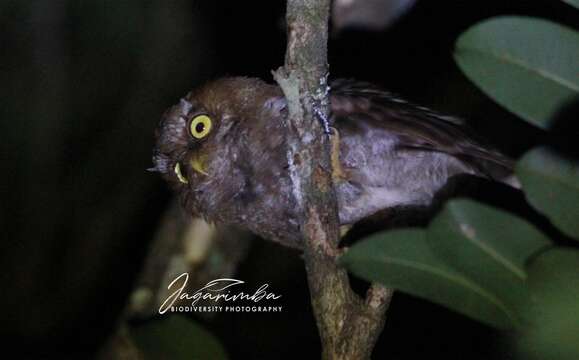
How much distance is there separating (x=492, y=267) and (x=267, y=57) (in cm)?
431

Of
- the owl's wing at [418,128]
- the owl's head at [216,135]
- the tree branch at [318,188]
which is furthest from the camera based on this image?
the owl's head at [216,135]

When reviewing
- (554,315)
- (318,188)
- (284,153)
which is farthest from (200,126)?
(554,315)

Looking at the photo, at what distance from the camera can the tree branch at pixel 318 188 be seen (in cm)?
198

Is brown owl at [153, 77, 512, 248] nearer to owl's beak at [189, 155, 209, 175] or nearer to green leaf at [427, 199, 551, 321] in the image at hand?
owl's beak at [189, 155, 209, 175]

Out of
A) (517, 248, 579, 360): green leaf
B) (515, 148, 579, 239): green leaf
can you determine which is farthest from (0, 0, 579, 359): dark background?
(517, 248, 579, 360): green leaf

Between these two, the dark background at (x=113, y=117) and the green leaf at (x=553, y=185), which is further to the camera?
the dark background at (x=113, y=117)

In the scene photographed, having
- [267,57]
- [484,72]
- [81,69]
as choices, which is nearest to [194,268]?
[267,57]

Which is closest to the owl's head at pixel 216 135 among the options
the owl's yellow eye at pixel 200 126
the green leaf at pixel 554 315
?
the owl's yellow eye at pixel 200 126

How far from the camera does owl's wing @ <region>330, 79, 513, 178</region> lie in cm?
293

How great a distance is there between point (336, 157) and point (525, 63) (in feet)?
4.83

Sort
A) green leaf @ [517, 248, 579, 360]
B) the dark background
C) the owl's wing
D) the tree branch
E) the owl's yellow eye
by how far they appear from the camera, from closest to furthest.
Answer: green leaf @ [517, 248, 579, 360], the tree branch, the owl's wing, the owl's yellow eye, the dark background

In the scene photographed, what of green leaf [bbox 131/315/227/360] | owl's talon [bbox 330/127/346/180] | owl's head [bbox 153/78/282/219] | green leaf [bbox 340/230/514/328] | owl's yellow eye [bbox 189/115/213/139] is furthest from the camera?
owl's yellow eye [bbox 189/115/213/139]

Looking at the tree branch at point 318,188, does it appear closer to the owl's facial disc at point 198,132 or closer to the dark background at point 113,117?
the owl's facial disc at point 198,132

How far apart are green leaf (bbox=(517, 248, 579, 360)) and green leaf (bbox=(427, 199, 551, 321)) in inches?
4.7
